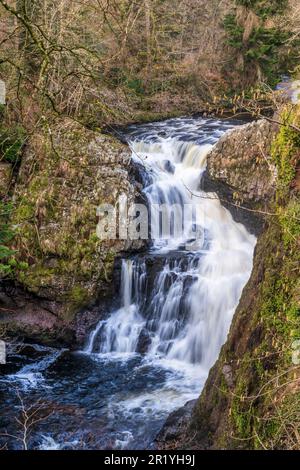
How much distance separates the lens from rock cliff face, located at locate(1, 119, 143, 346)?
10.4m

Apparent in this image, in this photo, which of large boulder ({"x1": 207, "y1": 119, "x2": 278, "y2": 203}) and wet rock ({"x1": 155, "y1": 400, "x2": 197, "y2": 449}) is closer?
wet rock ({"x1": 155, "y1": 400, "x2": 197, "y2": 449})

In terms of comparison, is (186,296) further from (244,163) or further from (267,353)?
(267,353)

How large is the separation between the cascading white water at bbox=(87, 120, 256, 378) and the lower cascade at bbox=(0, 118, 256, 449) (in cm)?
2

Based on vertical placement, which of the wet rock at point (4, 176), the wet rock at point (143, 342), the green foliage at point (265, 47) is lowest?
the wet rock at point (143, 342)

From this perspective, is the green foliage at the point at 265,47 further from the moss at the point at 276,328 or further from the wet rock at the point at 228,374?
the wet rock at the point at 228,374

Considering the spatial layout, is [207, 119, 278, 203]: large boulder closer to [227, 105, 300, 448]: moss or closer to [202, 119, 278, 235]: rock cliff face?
[202, 119, 278, 235]: rock cliff face

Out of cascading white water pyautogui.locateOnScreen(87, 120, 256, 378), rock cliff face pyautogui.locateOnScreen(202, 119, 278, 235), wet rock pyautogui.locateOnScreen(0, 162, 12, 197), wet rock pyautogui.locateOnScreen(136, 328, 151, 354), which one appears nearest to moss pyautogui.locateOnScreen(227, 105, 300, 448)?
cascading white water pyautogui.locateOnScreen(87, 120, 256, 378)

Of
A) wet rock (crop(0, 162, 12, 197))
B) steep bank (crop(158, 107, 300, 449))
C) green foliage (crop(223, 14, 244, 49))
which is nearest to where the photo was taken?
steep bank (crop(158, 107, 300, 449))

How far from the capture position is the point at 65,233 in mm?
10664

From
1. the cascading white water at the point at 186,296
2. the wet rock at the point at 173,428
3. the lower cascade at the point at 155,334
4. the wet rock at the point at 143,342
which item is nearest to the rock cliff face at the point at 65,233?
the lower cascade at the point at 155,334

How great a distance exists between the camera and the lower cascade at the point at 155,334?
7.39m

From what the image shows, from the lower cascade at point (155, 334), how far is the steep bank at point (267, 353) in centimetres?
193

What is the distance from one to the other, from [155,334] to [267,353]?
19.7 ft
